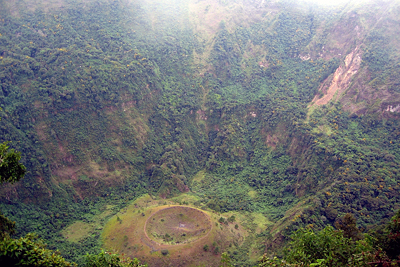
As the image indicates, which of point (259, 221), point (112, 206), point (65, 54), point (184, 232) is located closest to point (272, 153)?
point (259, 221)

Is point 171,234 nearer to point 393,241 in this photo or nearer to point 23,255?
point 393,241

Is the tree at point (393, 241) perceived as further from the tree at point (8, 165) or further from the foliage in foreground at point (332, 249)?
the tree at point (8, 165)

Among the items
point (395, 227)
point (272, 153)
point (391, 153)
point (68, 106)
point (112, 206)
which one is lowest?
point (112, 206)

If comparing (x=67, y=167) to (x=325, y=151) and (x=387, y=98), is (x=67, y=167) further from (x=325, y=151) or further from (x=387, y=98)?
(x=387, y=98)

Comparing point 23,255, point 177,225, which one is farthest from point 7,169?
point 177,225

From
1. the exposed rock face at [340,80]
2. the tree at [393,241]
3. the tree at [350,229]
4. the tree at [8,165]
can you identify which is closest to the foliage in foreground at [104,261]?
the tree at [8,165]
